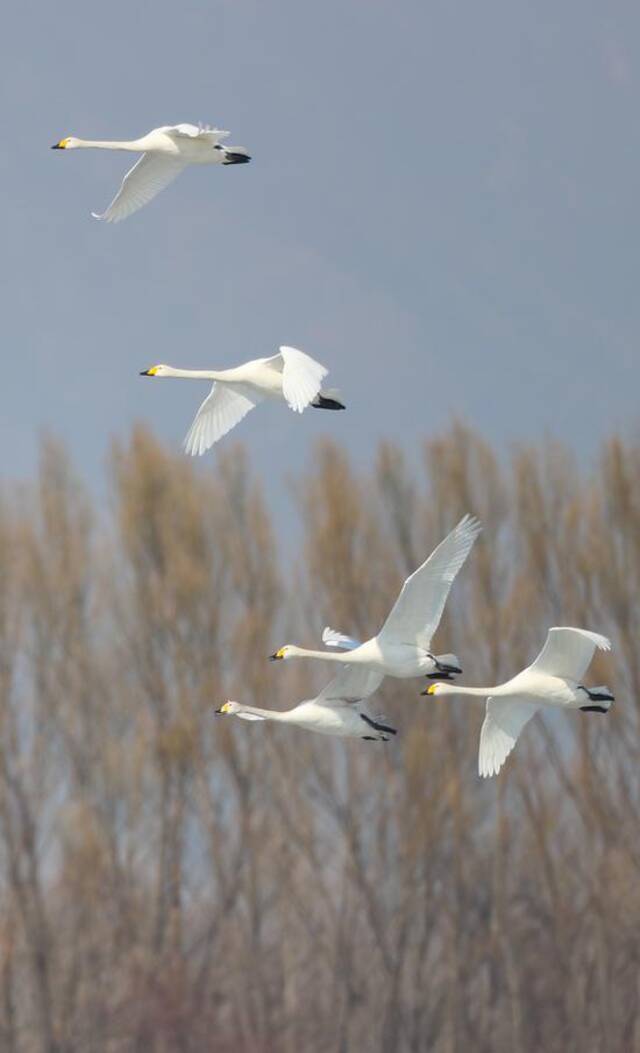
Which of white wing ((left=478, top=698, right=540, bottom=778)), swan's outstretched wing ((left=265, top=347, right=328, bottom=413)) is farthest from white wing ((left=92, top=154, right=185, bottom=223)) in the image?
white wing ((left=478, top=698, right=540, bottom=778))

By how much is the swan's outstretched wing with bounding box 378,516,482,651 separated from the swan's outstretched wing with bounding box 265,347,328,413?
123cm

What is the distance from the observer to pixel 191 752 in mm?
29531

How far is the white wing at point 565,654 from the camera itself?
13.6 meters

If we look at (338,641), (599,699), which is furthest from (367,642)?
(599,699)

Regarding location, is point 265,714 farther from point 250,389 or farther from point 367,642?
point 250,389

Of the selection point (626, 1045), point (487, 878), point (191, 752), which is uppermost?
point (191, 752)

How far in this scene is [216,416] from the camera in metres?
16.3

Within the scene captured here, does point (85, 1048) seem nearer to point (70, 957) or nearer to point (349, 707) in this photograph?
point (70, 957)

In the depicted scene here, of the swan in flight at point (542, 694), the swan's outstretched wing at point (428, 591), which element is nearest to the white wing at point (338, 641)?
the swan's outstretched wing at point (428, 591)

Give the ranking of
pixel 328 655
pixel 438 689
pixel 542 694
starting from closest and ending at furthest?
pixel 328 655
pixel 542 694
pixel 438 689

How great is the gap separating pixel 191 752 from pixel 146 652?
5.25 ft

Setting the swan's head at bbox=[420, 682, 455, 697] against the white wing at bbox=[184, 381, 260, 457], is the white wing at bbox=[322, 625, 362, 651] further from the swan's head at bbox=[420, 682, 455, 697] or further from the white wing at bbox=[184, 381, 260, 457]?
the white wing at bbox=[184, 381, 260, 457]

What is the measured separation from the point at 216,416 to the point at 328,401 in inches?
109

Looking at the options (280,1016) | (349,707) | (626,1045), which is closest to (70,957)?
(280,1016)
